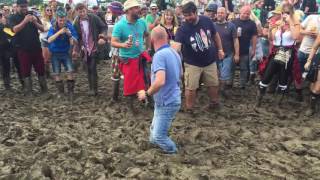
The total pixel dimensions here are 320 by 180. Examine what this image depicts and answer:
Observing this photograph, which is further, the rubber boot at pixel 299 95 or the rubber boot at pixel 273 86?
the rubber boot at pixel 273 86

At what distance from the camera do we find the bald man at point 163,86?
16.6 ft

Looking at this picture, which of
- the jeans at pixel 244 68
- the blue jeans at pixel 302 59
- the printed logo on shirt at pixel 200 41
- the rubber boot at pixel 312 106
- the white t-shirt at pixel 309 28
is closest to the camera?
the printed logo on shirt at pixel 200 41

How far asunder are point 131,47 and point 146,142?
211cm

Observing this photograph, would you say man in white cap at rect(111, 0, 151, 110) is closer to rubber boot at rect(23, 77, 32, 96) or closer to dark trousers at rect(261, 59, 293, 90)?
dark trousers at rect(261, 59, 293, 90)

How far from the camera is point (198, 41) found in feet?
23.5

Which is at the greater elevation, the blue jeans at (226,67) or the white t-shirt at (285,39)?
the white t-shirt at (285,39)

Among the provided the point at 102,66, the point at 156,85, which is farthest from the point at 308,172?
the point at 102,66

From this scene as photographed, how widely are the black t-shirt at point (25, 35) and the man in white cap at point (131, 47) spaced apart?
237 cm

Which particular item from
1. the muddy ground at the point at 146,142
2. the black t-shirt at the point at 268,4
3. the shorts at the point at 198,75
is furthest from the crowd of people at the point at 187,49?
the black t-shirt at the point at 268,4

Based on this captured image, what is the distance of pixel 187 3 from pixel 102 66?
6.62 metres

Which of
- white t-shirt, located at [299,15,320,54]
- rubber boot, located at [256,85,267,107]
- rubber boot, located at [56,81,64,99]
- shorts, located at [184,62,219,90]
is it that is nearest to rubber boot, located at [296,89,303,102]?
white t-shirt, located at [299,15,320,54]

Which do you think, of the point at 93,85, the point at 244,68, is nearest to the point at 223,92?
the point at 244,68

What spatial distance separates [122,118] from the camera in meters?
7.30

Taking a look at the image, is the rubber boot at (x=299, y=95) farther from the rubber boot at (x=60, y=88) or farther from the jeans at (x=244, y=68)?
the rubber boot at (x=60, y=88)
